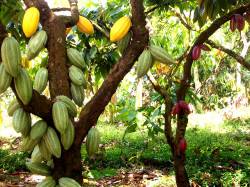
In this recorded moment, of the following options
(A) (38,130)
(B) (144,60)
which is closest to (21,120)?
(A) (38,130)

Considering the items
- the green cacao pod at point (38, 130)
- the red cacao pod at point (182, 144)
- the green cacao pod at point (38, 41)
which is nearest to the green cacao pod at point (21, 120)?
the green cacao pod at point (38, 130)

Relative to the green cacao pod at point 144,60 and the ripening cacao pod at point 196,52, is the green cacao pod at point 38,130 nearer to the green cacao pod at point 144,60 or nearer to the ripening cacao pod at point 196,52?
the green cacao pod at point 144,60

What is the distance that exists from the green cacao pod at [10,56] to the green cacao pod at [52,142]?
231 mm

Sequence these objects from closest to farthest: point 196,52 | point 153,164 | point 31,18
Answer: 1. point 31,18
2. point 196,52
3. point 153,164

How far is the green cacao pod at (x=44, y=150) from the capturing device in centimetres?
138

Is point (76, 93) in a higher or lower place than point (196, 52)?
lower

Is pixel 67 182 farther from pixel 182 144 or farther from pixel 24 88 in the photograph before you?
pixel 182 144

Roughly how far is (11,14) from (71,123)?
24.6 inches

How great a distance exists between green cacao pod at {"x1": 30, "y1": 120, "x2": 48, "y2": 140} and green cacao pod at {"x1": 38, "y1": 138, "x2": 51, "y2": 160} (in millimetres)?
32

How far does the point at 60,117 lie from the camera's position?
1.31 metres

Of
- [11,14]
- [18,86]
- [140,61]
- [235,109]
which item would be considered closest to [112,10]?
[11,14]

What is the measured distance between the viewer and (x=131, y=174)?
4.74m

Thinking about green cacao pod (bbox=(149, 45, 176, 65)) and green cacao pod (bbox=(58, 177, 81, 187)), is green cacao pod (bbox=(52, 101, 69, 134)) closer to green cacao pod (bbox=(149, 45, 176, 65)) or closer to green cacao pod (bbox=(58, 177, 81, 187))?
green cacao pod (bbox=(58, 177, 81, 187))

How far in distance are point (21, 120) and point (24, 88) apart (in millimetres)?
147
